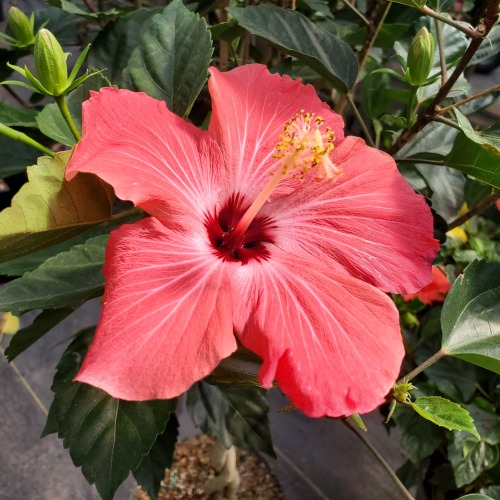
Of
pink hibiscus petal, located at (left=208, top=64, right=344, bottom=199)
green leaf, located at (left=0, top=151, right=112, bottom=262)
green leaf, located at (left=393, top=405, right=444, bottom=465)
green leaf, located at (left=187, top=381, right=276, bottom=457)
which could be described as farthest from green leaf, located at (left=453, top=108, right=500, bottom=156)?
green leaf, located at (left=393, top=405, right=444, bottom=465)

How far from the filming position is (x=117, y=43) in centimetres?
82

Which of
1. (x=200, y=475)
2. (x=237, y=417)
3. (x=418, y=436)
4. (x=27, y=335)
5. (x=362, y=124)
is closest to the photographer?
(x=27, y=335)

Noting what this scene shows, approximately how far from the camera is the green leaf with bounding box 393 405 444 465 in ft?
3.45

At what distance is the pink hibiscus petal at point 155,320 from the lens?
17.0 inches

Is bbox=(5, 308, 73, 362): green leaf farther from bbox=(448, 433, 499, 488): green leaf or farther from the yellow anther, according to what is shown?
bbox=(448, 433, 499, 488): green leaf

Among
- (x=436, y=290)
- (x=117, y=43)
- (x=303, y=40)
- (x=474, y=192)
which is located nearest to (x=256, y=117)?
(x=303, y=40)

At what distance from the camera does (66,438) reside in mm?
649

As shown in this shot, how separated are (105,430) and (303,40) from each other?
552 mm

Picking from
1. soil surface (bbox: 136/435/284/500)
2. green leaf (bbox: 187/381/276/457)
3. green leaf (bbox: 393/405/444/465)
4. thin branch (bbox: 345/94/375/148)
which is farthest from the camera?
soil surface (bbox: 136/435/284/500)

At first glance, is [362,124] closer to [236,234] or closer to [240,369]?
[236,234]

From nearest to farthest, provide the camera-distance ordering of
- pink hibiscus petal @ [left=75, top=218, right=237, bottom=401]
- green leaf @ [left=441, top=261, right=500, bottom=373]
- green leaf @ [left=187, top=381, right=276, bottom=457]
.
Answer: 1. pink hibiscus petal @ [left=75, top=218, right=237, bottom=401]
2. green leaf @ [left=441, top=261, right=500, bottom=373]
3. green leaf @ [left=187, top=381, right=276, bottom=457]

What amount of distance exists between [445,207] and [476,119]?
910 mm

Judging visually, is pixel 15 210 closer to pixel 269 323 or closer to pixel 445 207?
pixel 269 323

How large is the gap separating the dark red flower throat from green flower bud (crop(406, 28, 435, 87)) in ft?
0.87
